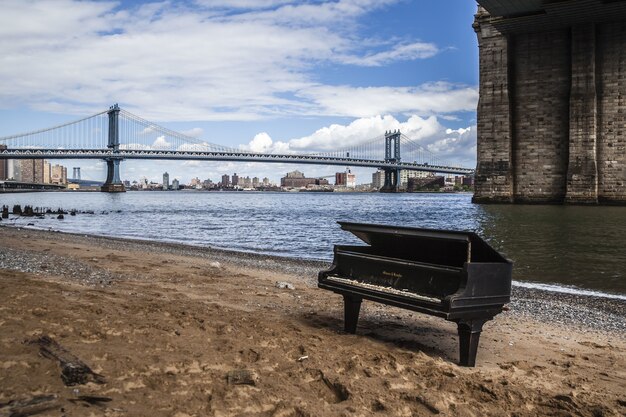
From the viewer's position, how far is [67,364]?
3.89 metres

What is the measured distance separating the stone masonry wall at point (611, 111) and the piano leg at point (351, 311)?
55.0 meters

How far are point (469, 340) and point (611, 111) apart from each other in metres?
57.8

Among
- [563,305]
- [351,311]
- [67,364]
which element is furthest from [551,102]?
[67,364]

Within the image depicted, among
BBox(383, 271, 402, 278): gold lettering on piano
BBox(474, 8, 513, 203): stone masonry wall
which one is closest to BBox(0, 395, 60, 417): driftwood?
BBox(383, 271, 402, 278): gold lettering on piano

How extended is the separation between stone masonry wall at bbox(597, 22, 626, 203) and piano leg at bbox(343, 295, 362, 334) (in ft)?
181

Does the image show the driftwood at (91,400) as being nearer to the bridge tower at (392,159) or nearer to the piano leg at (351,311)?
the piano leg at (351,311)

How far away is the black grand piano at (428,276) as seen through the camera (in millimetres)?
4734

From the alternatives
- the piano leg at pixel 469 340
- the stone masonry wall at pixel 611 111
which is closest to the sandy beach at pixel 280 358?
the piano leg at pixel 469 340

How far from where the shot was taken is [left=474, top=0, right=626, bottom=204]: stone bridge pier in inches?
2109

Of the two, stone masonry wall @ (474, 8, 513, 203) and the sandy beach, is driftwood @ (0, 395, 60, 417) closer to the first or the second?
the sandy beach

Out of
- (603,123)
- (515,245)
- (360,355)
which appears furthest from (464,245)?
(603,123)

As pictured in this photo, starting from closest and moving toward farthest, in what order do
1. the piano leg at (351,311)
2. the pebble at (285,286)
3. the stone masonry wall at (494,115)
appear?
1. the piano leg at (351,311)
2. the pebble at (285,286)
3. the stone masonry wall at (494,115)

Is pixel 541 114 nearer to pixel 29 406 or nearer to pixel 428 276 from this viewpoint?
pixel 428 276

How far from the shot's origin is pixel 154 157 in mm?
101688
